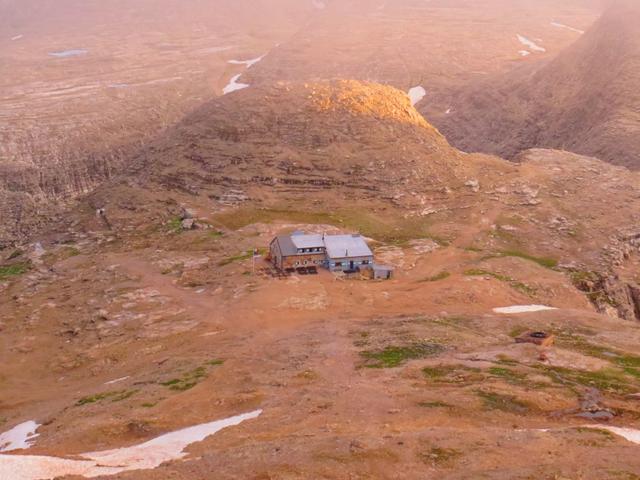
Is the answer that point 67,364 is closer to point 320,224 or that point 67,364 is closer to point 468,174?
point 320,224

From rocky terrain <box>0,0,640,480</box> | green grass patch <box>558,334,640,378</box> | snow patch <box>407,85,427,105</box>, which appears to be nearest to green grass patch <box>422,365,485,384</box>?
rocky terrain <box>0,0,640,480</box>

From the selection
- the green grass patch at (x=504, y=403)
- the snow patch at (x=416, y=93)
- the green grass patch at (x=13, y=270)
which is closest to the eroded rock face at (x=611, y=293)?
the green grass patch at (x=504, y=403)

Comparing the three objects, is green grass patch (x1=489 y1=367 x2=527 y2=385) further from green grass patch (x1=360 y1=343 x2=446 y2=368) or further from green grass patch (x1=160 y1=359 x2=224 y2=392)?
green grass patch (x1=160 y1=359 x2=224 y2=392)

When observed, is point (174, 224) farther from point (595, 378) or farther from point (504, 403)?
point (595, 378)

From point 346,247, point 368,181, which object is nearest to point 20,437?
point 346,247

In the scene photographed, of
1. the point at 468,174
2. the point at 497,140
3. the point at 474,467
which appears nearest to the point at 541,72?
the point at 497,140
